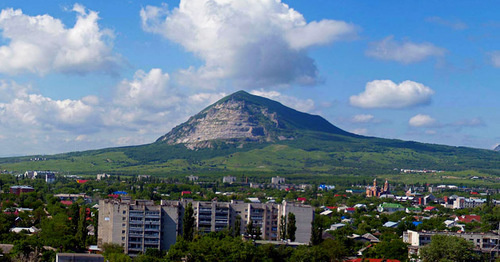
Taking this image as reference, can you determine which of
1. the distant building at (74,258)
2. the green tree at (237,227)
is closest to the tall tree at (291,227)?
the green tree at (237,227)

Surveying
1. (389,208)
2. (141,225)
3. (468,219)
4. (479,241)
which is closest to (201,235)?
(141,225)

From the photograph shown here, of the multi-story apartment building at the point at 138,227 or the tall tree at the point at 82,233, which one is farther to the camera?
the tall tree at the point at 82,233

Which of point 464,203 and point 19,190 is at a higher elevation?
point 19,190

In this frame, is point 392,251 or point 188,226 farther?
point 188,226

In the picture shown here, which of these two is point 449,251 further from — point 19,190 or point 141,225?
point 19,190

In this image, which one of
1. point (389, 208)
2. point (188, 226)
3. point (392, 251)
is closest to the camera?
point (392, 251)

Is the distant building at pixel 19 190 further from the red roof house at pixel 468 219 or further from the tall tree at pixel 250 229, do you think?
the red roof house at pixel 468 219

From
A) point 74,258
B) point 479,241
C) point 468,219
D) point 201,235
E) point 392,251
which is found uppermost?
point 479,241

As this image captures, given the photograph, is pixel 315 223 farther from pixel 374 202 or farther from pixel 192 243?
pixel 374 202
